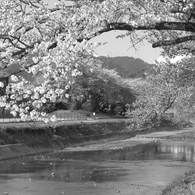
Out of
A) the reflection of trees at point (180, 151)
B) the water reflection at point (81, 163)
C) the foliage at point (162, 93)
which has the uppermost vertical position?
the foliage at point (162, 93)

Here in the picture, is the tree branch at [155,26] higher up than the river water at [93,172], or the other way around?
the tree branch at [155,26]

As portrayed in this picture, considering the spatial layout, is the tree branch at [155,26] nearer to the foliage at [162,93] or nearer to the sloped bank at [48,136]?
the foliage at [162,93]

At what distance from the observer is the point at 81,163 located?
3312cm

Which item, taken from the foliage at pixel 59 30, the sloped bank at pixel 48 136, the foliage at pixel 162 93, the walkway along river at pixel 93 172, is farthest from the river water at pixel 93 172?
the foliage at pixel 59 30

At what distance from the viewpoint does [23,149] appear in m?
37.8

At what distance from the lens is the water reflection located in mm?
26438

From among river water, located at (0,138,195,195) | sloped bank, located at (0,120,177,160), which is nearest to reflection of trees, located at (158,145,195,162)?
river water, located at (0,138,195,195)

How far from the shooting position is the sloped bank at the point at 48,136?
1463 inches

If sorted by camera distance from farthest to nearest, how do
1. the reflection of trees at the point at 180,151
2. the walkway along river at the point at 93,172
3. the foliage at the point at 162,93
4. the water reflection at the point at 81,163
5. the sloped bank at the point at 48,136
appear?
the reflection of trees at the point at 180,151 < the sloped bank at the point at 48,136 < the water reflection at the point at 81,163 < the walkway along river at the point at 93,172 < the foliage at the point at 162,93

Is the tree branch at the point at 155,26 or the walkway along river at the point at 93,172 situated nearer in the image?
the tree branch at the point at 155,26

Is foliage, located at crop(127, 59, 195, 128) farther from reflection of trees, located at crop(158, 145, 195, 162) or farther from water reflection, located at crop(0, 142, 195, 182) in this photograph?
reflection of trees, located at crop(158, 145, 195, 162)

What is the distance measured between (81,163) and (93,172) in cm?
490

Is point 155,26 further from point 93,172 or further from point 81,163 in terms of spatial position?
point 81,163

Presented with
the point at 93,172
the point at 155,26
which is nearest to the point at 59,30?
the point at 155,26
